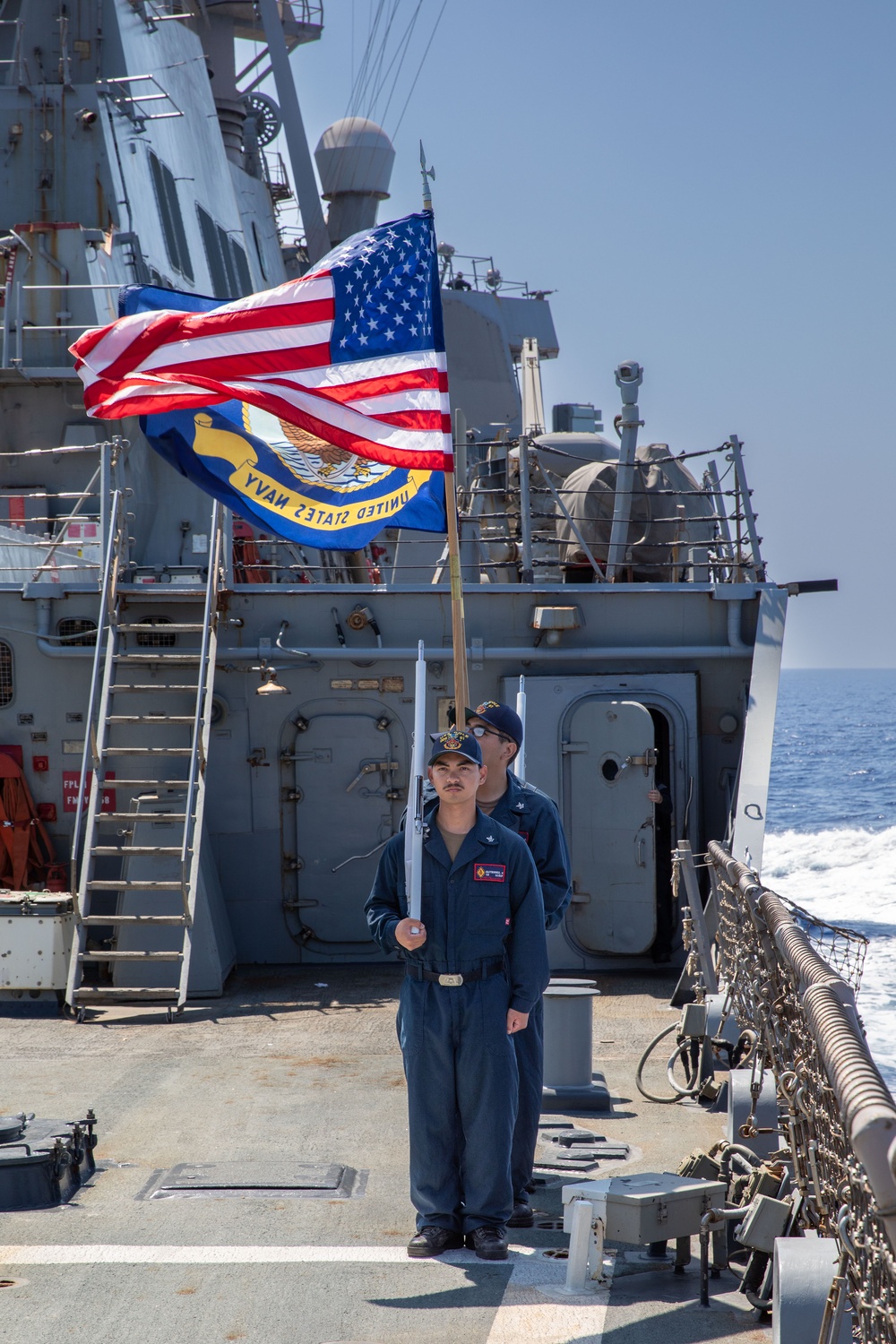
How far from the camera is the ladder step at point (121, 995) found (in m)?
7.72

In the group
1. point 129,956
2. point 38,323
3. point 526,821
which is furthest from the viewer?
point 38,323

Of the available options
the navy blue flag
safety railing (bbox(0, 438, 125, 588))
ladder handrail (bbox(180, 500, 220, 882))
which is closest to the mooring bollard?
the navy blue flag

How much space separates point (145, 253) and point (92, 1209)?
8.71 meters

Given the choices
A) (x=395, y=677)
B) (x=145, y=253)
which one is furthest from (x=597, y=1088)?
(x=145, y=253)

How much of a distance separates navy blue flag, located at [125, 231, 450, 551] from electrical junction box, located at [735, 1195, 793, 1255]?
3.70 metres

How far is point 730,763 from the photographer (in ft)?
30.7

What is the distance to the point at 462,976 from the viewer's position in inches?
159

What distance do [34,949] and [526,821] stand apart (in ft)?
14.2

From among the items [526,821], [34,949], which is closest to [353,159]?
[34,949]

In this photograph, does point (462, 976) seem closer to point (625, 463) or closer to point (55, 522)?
point (625, 463)

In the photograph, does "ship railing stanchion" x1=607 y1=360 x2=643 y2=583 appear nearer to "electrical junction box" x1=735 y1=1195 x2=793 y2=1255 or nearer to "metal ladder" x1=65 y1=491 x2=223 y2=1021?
"metal ladder" x1=65 y1=491 x2=223 y2=1021

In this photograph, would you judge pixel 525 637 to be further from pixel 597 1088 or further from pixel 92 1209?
pixel 92 1209

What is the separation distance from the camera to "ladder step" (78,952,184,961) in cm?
775

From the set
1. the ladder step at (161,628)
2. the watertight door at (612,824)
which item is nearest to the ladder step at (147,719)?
the ladder step at (161,628)
